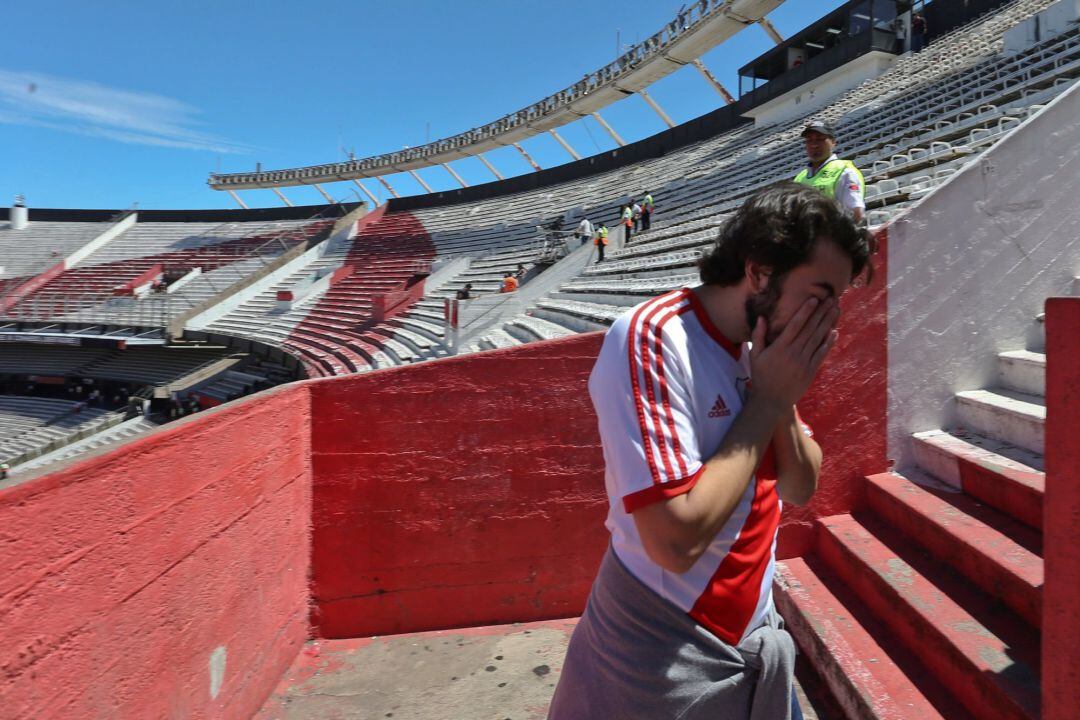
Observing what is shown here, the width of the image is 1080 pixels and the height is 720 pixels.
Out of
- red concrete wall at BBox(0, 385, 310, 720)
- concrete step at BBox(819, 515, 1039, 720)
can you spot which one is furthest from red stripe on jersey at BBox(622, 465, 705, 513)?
concrete step at BBox(819, 515, 1039, 720)

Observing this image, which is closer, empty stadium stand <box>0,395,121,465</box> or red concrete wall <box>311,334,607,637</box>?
red concrete wall <box>311,334,607,637</box>

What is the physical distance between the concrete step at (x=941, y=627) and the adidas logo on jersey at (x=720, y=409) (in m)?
1.55

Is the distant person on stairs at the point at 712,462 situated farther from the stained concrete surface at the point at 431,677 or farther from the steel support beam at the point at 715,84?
the steel support beam at the point at 715,84

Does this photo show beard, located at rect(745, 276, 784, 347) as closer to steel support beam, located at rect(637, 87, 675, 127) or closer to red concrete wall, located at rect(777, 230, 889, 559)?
red concrete wall, located at rect(777, 230, 889, 559)

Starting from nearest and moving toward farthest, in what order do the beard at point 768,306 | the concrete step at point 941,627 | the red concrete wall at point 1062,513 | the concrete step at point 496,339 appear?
the beard at point 768,306, the red concrete wall at point 1062,513, the concrete step at point 941,627, the concrete step at point 496,339

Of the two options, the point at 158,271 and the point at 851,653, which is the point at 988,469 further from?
the point at 158,271


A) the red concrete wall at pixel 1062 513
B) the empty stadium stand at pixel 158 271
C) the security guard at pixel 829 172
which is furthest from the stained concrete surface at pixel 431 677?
the empty stadium stand at pixel 158 271

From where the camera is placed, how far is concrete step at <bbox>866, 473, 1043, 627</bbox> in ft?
7.19

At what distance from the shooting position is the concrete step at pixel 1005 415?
2762mm

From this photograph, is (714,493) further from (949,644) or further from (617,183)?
(617,183)

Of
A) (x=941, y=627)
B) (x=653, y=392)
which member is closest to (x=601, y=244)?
(x=941, y=627)

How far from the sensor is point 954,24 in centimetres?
1752

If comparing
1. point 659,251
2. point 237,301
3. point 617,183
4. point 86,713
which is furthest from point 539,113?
point 86,713

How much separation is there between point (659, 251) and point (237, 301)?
18.9 metres
